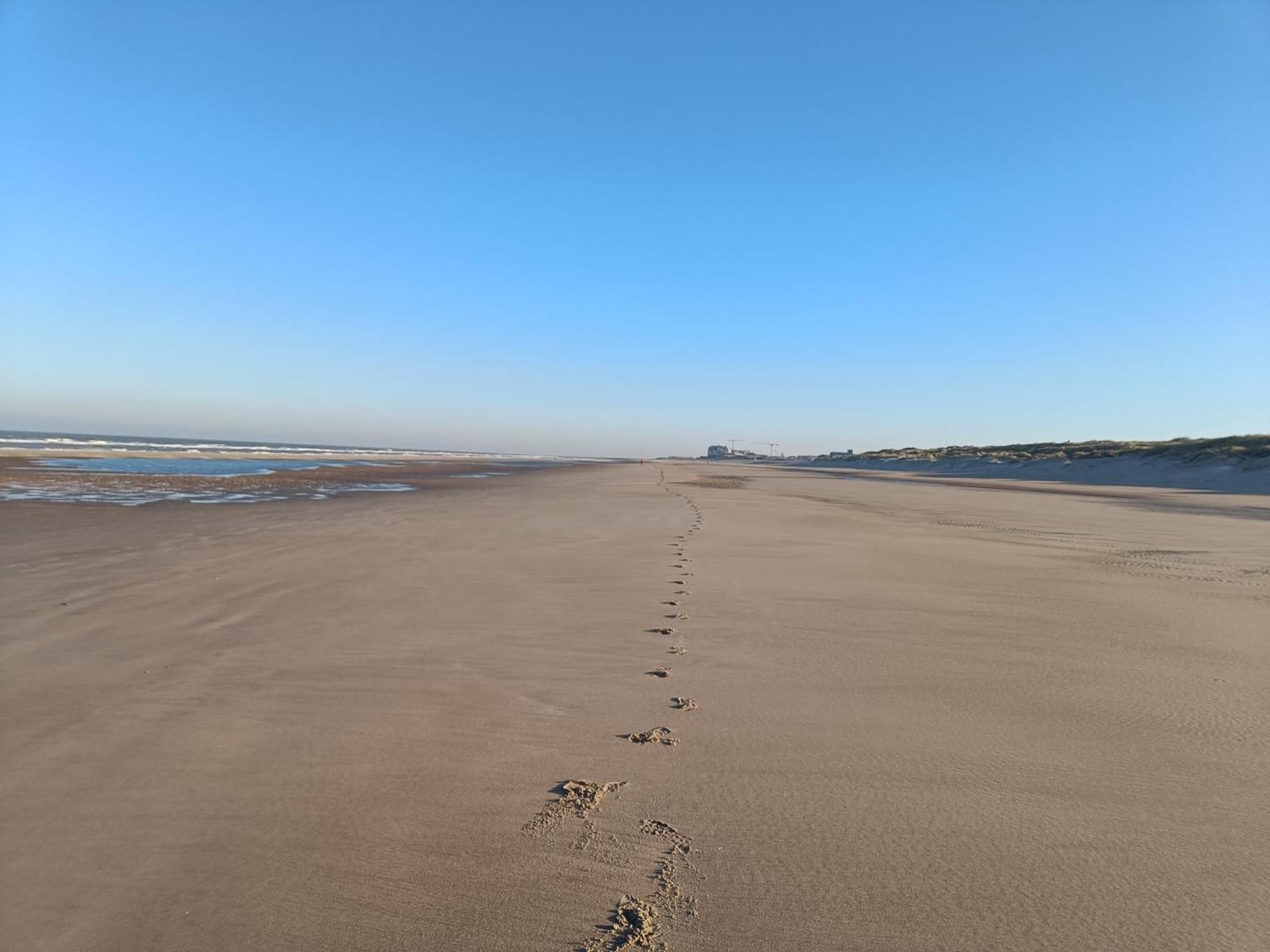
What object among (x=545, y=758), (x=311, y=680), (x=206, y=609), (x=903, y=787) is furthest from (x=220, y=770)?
(x=206, y=609)

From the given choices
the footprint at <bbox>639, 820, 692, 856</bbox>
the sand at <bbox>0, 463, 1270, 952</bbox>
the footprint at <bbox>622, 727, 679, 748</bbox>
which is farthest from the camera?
the footprint at <bbox>622, 727, 679, 748</bbox>

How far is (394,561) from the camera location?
873cm

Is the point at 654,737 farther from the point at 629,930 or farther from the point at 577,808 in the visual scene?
the point at 629,930

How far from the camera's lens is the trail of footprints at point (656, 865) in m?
2.16

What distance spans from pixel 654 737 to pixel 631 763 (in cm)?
28

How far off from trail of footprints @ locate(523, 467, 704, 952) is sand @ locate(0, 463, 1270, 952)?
0.01m

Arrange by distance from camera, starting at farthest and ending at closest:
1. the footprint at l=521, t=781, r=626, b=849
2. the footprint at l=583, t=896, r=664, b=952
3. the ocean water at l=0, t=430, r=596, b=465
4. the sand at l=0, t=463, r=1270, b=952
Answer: the ocean water at l=0, t=430, r=596, b=465
the footprint at l=521, t=781, r=626, b=849
the sand at l=0, t=463, r=1270, b=952
the footprint at l=583, t=896, r=664, b=952

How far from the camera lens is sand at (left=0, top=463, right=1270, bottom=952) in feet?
7.44

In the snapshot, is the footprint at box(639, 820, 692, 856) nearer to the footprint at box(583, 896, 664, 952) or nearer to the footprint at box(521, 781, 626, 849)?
the footprint at box(521, 781, 626, 849)

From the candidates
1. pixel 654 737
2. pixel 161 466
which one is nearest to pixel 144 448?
pixel 161 466

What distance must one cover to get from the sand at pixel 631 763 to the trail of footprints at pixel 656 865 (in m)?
0.01

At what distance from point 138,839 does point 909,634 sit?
16.3ft

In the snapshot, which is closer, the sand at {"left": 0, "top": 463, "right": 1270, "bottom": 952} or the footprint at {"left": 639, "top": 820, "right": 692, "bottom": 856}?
the sand at {"left": 0, "top": 463, "right": 1270, "bottom": 952}

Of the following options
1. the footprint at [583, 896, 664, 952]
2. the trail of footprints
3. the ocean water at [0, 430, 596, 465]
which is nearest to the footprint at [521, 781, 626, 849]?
the trail of footprints
